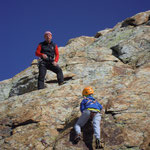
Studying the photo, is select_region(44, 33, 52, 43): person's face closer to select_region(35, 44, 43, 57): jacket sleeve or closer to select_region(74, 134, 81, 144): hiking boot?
select_region(35, 44, 43, 57): jacket sleeve

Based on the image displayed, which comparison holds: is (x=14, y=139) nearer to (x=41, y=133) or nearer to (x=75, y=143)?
(x=41, y=133)

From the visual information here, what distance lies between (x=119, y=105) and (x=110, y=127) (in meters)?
1.78

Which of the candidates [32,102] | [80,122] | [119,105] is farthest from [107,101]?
[32,102]

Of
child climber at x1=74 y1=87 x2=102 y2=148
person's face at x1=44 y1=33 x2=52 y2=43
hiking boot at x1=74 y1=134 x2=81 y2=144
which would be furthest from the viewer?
person's face at x1=44 y1=33 x2=52 y2=43

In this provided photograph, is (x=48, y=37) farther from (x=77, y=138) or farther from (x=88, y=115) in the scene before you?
(x=77, y=138)

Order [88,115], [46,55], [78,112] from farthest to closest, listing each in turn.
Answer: [46,55], [78,112], [88,115]

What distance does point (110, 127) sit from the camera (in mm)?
8555

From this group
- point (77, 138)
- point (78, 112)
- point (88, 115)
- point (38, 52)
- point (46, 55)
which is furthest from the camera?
point (38, 52)

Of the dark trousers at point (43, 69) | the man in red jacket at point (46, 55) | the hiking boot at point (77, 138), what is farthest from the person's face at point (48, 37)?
the hiking boot at point (77, 138)

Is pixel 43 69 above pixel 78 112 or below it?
above

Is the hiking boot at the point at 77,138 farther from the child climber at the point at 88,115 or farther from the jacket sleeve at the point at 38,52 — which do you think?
the jacket sleeve at the point at 38,52

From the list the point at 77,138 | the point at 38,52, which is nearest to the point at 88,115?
the point at 77,138

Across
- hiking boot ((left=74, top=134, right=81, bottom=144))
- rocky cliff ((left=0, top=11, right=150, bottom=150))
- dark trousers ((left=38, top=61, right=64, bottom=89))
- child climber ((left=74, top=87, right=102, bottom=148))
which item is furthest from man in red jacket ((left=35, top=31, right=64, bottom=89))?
hiking boot ((left=74, top=134, right=81, bottom=144))

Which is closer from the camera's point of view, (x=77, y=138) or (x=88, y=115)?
(x=77, y=138)
